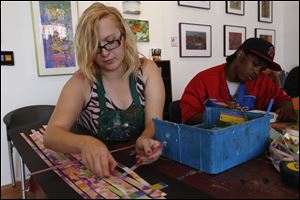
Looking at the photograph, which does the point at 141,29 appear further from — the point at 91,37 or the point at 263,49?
the point at 91,37

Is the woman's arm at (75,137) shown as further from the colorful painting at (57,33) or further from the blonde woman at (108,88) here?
the colorful painting at (57,33)

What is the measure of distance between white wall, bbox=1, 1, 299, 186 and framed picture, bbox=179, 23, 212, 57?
66 millimetres

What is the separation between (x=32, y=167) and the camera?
75 cm

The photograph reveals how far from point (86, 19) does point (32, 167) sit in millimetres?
532

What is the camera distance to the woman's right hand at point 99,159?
64 cm

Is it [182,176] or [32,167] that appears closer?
[182,176]

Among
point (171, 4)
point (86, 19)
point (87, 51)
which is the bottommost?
point (87, 51)

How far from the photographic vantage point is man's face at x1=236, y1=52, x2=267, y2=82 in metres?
1.29

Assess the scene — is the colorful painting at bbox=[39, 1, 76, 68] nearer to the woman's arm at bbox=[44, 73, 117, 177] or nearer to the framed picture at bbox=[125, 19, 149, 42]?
the framed picture at bbox=[125, 19, 149, 42]

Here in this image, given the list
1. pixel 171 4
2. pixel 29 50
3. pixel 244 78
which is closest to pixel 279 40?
pixel 171 4

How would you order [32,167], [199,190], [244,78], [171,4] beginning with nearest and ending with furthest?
[199,190] → [32,167] → [244,78] → [171,4]

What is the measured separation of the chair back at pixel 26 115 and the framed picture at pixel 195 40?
174 cm

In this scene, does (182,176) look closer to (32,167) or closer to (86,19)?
(32,167)

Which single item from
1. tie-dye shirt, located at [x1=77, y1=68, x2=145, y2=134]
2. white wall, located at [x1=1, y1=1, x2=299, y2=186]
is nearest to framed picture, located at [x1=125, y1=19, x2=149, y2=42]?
white wall, located at [x1=1, y1=1, x2=299, y2=186]
